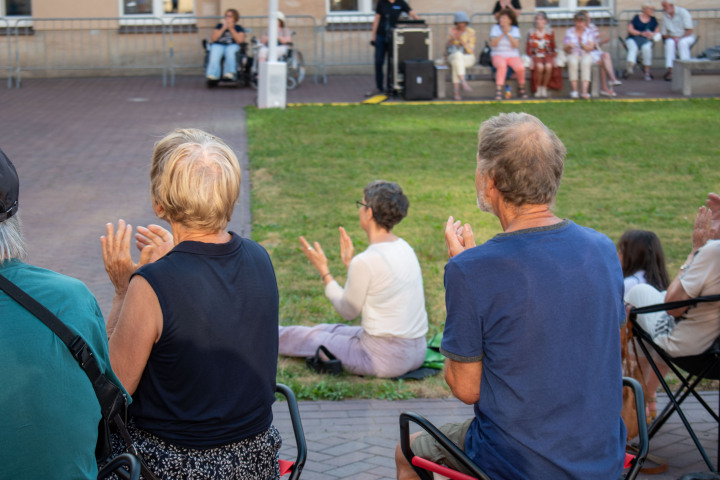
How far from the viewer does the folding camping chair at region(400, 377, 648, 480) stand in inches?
101

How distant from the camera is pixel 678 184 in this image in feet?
33.6

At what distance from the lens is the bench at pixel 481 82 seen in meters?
16.9

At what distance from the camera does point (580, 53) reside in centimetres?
1661

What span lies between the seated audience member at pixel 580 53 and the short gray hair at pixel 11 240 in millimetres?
15539

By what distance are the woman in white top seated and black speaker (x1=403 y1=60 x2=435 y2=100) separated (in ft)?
37.0

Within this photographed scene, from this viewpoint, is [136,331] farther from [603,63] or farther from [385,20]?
[603,63]

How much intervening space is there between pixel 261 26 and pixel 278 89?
5.14 meters

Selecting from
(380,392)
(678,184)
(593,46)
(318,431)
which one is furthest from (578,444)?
(593,46)

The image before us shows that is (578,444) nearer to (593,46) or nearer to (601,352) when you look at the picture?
(601,352)

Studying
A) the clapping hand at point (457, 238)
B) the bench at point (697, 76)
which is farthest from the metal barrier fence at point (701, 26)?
the clapping hand at point (457, 238)

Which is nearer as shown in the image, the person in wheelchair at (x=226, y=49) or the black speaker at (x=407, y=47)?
the black speaker at (x=407, y=47)

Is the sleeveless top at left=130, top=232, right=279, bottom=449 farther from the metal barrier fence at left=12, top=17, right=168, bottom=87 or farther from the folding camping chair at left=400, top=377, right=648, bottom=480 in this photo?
the metal barrier fence at left=12, top=17, right=168, bottom=87

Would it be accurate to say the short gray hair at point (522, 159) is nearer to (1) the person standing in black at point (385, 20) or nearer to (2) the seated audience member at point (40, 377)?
(2) the seated audience member at point (40, 377)

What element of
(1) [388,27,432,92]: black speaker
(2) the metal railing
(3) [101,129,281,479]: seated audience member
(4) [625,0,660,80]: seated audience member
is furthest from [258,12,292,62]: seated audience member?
(3) [101,129,281,479]: seated audience member
